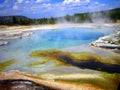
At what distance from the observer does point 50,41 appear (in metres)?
3.67

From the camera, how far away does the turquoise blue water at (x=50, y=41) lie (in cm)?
366

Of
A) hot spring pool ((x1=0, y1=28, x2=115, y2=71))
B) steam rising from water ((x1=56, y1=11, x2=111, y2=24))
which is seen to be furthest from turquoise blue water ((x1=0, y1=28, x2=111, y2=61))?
steam rising from water ((x1=56, y1=11, x2=111, y2=24))

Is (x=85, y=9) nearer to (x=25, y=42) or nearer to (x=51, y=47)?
(x=51, y=47)

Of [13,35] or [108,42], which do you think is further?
[13,35]

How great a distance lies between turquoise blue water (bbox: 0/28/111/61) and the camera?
3.66m

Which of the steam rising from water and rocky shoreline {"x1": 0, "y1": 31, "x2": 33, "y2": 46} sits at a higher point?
the steam rising from water

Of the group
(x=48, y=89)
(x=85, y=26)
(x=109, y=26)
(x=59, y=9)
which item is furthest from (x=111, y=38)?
(x=48, y=89)

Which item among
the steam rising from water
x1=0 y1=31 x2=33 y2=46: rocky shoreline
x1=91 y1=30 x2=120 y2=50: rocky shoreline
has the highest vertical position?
the steam rising from water

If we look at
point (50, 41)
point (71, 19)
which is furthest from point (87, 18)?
point (50, 41)

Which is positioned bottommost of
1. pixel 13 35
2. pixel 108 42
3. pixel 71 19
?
pixel 108 42

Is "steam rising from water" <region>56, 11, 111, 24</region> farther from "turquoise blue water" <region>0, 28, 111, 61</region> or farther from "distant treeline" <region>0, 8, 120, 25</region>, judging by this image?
"turquoise blue water" <region>0, 28, 111, 61</region>

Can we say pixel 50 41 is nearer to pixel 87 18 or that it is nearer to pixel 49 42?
pixel 49 42

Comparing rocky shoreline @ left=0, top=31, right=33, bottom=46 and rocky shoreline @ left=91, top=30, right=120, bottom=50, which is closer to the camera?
rocky shoreline @ left=91, top=30, right=120, bottom=50

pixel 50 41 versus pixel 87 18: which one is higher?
pixel 87 18
